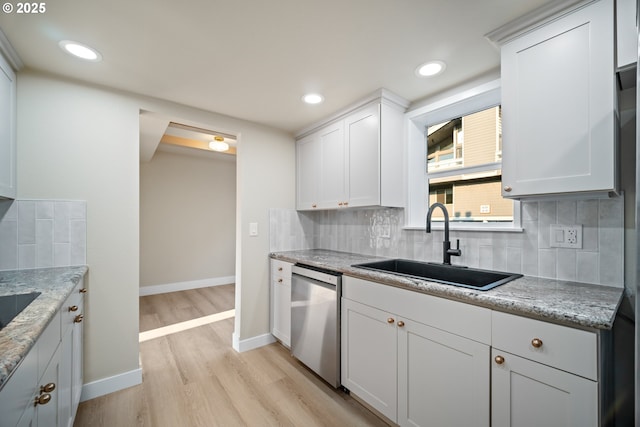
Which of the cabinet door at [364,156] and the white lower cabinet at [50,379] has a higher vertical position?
the cabinet door at [364,156]

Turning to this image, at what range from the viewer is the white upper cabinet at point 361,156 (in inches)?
86.3

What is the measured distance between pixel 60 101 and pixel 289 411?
265 centimetres

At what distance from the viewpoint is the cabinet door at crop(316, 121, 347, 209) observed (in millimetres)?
2523

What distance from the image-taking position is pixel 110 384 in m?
2.00

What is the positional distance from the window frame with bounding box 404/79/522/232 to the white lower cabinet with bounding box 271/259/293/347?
1.24 metres

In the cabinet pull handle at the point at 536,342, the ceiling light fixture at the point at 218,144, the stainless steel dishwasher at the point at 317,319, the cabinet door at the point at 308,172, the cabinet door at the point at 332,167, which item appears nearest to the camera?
the cabinet pull handle at the point at 536,342

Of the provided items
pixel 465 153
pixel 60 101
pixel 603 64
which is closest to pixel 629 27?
pixel 603 64

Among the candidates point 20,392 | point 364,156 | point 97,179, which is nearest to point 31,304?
point 20,392

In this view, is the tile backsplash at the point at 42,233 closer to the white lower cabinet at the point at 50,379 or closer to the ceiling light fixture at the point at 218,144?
the white lower cabinet at the point at 50,379

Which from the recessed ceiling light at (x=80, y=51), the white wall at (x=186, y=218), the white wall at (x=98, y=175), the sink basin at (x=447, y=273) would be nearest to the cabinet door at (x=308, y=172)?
the sink basin at (x=447, y=273)

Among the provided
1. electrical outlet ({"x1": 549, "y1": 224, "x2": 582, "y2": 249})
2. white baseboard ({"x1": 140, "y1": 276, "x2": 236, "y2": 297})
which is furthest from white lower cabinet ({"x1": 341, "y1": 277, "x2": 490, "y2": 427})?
white baseboard ({"x1": 140, "y1": 276, "x2": 236, "y2": 297})

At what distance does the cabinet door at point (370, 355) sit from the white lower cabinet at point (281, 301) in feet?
2.55

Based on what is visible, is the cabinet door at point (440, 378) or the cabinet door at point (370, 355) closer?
the cabinet door at point (440, 378)

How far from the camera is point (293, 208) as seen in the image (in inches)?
122
